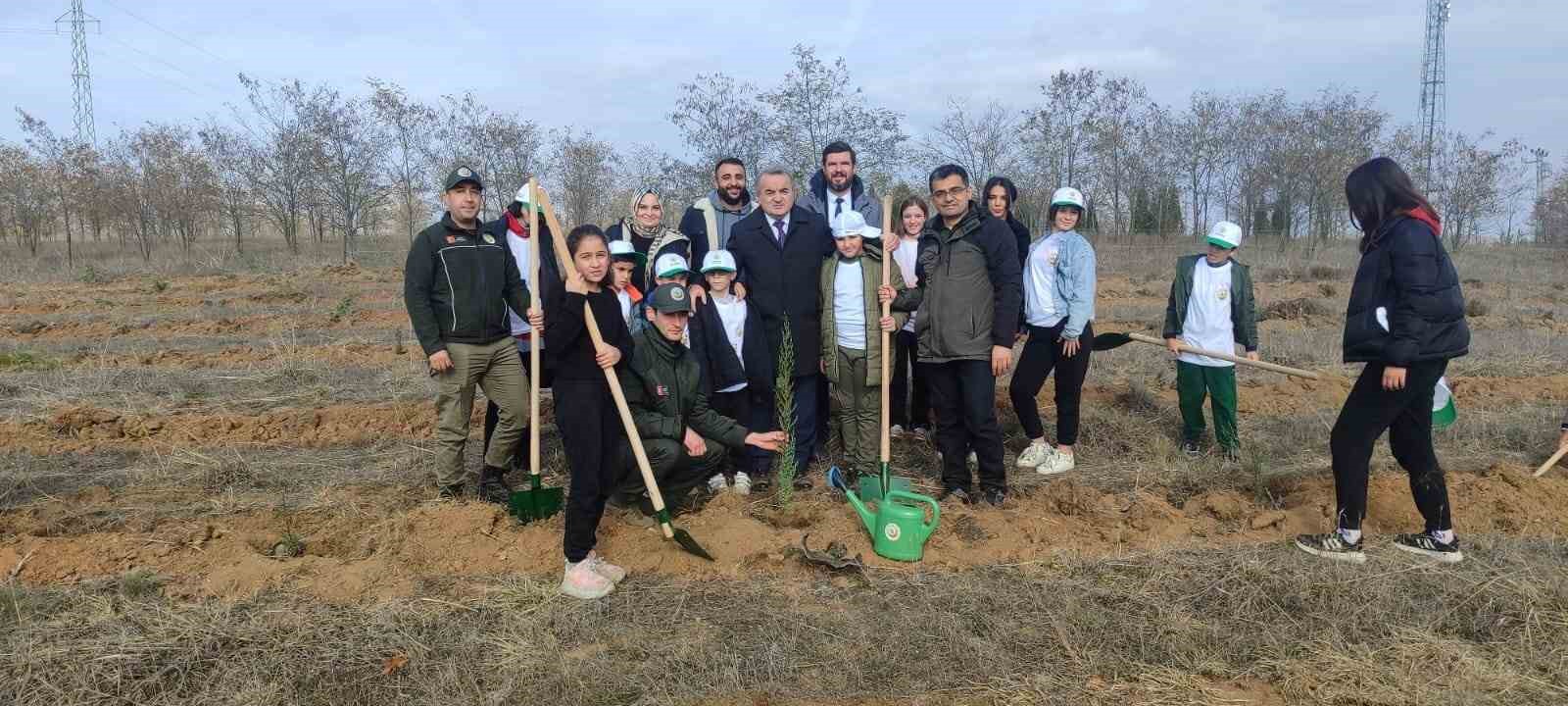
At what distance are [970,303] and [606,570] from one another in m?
2.33

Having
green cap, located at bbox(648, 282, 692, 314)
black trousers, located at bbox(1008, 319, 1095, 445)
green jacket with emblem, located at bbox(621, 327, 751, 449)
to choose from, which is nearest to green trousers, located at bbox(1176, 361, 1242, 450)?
black trousers, located at bbox(1008, 319, 1095, 445)

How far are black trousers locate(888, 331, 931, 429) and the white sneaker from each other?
99cm

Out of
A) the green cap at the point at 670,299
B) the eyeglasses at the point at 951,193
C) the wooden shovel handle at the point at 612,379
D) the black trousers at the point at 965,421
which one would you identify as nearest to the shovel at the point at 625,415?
the wooden shovel handle at the point at 612,379

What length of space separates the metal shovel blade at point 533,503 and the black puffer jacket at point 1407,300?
381 cm

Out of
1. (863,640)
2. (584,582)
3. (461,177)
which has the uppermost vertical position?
(461,177)

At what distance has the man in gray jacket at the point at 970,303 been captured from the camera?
449 cm

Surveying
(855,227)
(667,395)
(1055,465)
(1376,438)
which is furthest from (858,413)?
(1376,438)

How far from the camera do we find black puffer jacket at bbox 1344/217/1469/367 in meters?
3.47

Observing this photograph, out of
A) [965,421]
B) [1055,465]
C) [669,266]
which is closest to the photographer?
[669,266]

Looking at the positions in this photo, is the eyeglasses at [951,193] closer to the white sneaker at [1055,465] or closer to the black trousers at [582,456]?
the white sneaker at [1055,465]

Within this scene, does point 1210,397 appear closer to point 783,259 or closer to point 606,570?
point 783,259

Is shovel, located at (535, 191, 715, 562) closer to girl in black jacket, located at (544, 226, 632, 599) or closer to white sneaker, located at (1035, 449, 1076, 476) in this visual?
girl in black jacket, located at (544, 226, 632, 599)

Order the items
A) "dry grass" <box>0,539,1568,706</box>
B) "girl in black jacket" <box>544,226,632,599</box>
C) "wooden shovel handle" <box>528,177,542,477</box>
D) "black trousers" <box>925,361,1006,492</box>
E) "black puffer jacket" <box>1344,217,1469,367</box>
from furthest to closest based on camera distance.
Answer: "black trousers" <box>925,361,1006,492</box> → "wooden shovel handle" <box>528,177,542,477</box> → "girl in black jacket" <box>544,226,632,599</box> → "black puffer jacket" <box>1344,217,1469,367</box> → "dry grass" <box>0,539,1568,706</box>

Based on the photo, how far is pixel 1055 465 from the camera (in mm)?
5410
